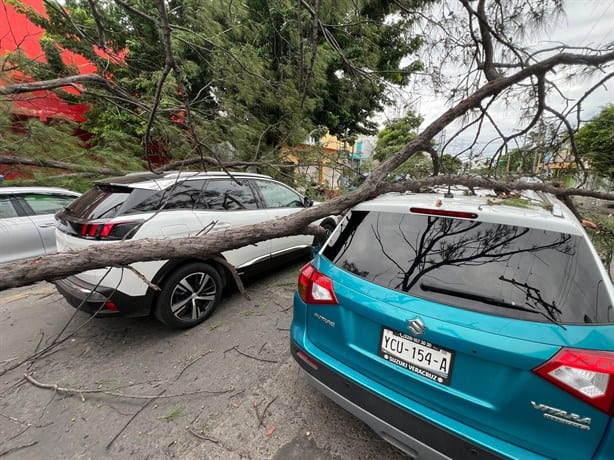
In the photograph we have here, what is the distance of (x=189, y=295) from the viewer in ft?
9.44

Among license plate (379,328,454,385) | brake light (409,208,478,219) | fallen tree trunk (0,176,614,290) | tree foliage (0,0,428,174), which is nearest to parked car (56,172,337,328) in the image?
fallen tree trunk (0,176,614,290)

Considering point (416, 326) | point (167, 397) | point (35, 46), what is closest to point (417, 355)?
point (416, 326)

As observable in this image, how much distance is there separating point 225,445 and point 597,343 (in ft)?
6.53

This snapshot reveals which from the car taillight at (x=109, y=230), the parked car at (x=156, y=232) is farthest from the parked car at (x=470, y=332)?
the car taillight at (x=109, y=230)

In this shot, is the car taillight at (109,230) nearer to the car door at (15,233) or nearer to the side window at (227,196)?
the side window at (227,196)

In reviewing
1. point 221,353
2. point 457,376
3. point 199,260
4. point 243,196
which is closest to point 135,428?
point 221,353

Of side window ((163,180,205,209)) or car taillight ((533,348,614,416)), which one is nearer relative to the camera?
car taillight ((533,348,614,416))

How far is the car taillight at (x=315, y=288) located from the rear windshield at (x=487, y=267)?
6.6 inches

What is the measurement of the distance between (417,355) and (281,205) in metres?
3.16

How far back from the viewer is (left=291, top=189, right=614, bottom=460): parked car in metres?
1.06

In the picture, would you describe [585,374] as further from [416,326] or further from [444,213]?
[444,213]

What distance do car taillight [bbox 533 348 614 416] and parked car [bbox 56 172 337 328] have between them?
1886 mm

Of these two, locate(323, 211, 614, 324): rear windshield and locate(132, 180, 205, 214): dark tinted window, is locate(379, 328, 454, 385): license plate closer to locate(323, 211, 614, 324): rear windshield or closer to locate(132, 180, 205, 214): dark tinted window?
locate(323, 211, 614, 324): rear windshield

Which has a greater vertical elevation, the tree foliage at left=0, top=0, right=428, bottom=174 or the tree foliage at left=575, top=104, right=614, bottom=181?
the tree foliage at left=0, top=0, right=428, bottom=174
